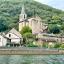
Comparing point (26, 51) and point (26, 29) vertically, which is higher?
point (26, 51)

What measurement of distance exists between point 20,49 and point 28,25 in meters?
36.7

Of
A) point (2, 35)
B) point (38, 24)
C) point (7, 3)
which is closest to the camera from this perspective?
point (2, 35)

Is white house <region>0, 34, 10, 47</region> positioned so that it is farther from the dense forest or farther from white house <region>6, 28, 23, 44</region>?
the dense forest

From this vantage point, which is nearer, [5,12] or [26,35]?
[26,35]

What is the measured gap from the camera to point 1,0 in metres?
186

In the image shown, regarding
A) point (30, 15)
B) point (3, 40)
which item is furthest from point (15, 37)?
point (30, 15)

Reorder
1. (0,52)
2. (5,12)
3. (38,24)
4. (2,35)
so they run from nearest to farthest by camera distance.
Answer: (0,52) < (2,35) < (38,24) < (5,12)

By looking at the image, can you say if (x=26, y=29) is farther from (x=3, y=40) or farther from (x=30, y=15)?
(x=30, y=15)

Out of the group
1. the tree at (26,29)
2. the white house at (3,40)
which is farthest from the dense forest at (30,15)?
the white house at (3,40)

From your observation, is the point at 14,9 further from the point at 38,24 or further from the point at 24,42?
the point at 24,42

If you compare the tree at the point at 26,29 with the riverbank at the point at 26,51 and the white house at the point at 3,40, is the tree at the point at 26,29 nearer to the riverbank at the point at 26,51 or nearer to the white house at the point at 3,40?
the white house at the point at 3,40

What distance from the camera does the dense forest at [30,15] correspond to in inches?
4045

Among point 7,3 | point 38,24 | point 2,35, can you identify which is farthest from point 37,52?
point 7,3

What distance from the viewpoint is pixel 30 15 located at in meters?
142
